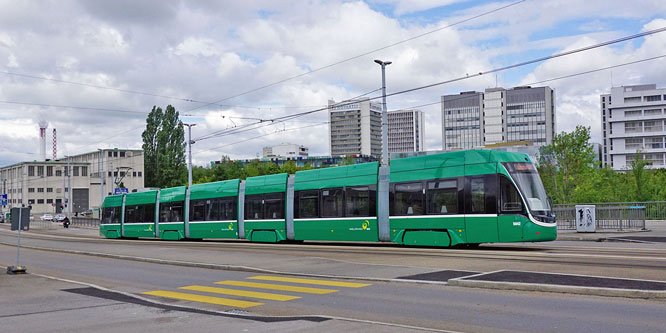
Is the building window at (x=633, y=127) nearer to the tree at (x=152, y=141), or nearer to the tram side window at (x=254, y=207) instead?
the tree at (x=152, y=141)

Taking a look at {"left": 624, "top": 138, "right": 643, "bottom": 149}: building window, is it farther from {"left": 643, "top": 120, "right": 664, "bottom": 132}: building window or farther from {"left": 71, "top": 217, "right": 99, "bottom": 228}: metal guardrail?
{"left": 71, "top": 217, "right": 99, "bottom": 228}: metal guardrail

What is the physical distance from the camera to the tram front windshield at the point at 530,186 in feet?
63.7

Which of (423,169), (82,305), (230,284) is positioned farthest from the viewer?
(423,169)

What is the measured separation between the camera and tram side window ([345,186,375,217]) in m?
24.2

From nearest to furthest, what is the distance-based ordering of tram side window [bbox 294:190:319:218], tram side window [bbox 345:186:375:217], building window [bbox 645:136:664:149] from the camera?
tram side window [bbox 345:186:375:217], tram side window [bbox 294:190:319:218], building window [bbox 645:136:664:149]

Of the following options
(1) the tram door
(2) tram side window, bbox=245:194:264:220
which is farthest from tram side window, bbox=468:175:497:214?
(2) tram side window, bbox=245:194:264:220

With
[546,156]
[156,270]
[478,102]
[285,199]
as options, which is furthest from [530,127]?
[156,270]

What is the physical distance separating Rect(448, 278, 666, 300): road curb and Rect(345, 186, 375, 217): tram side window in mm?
11954

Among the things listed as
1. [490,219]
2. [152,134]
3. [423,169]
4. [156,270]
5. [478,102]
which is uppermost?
[478,102]

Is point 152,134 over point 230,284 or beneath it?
over

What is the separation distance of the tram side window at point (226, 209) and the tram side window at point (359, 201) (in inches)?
353

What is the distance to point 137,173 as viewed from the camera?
114625 millimetres

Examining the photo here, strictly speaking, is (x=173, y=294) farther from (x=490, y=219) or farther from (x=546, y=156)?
(x=546, y=156)

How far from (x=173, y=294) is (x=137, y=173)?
10702 centimetres
